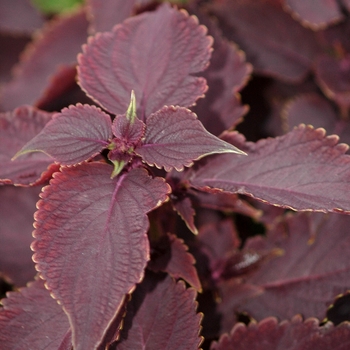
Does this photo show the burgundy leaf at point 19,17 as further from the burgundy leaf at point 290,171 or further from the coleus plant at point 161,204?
the burgundy leaf at point 290,171

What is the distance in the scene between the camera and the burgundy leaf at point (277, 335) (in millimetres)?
724

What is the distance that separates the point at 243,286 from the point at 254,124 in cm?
42

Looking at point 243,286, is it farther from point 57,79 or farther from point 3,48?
point 3,48

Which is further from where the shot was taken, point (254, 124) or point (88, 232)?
point (254, 124)

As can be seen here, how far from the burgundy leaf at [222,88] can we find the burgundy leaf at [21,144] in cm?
26

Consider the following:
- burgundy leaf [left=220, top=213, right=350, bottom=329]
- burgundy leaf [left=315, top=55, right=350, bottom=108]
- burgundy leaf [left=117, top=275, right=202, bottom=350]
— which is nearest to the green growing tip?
burgundy leaf [left=117, top=275, right=202, bottom=350]

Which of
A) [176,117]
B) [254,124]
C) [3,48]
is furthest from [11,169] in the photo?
[3,48]

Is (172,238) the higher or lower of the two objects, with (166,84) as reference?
lower

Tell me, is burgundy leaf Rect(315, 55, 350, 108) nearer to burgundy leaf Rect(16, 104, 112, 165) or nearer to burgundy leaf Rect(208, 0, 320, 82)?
burgundy leaf Rect(208, 0, 320, 82)

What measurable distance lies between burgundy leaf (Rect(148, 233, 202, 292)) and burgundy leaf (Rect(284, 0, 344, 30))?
1.83ft

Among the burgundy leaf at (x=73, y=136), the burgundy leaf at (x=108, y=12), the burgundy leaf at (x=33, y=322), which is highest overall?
the burgundy leaf at (x=108, y=12)

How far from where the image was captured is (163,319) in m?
0.70

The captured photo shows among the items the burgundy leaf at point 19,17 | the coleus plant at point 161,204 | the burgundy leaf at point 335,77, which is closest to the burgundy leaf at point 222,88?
the coleus plant at point 161,204

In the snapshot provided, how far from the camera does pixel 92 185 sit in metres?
0.64
